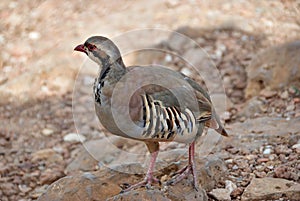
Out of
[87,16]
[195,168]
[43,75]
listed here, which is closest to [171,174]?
[195,168]

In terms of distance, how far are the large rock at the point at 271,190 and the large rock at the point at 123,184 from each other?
1.02 ft

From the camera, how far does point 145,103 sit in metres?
3.68

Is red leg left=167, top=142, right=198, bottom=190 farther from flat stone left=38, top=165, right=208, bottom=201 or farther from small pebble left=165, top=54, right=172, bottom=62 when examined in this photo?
small pebble left=165, top=54, right=172, bottom=62

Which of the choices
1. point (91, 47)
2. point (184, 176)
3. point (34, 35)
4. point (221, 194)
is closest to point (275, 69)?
point (221, 194)

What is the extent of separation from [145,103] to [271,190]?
3.61 ft

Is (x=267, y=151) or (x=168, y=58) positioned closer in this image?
(x=267, y=151)

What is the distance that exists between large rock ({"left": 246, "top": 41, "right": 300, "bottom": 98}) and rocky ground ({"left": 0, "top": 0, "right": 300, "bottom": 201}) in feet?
0.04

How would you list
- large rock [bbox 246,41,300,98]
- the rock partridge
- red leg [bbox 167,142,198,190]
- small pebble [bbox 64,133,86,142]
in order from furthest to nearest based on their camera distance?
small pebble [bbox 64,133,86,142] → large rock [bbox 246,41,300,98] → red leg [bbox 167,142,198,190] → the rock partridge

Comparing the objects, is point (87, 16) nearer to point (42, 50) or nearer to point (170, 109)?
point (42, 50)

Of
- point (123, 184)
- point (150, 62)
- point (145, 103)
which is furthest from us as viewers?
point (150, 62)

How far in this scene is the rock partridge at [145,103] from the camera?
366cm

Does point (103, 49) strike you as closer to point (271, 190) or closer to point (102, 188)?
point (102, 188)

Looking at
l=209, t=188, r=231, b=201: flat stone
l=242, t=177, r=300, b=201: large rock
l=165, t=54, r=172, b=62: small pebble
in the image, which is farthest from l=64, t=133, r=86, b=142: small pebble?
l=242, t=177, r=300, b=201: large rock

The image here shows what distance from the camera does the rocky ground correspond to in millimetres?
4141
